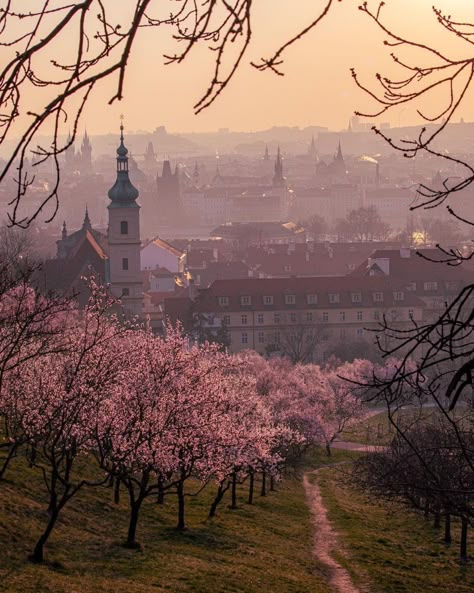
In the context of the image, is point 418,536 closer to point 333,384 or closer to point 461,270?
point 333,384

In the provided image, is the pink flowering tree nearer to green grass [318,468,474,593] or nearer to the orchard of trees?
the orchard of trees

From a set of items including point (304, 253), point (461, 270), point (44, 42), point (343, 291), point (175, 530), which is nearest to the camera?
point (44, 42)

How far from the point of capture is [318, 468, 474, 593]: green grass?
23.1m

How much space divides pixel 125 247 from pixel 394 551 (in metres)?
48.1

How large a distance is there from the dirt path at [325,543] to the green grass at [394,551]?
195 millimetres

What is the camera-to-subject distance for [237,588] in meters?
20.5

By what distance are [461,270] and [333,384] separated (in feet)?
116

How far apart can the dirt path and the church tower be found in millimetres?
34259

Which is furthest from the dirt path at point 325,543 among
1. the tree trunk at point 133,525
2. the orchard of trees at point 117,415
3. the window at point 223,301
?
the window at point 223,301

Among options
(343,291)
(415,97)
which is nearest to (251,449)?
(415,97)

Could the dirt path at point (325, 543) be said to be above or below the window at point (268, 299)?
below

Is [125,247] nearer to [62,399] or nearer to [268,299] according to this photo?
[268,299]

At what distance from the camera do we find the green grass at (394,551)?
75.9ft

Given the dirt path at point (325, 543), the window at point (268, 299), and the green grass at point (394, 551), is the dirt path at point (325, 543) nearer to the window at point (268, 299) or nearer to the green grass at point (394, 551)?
the green grass at point (394, 551)
